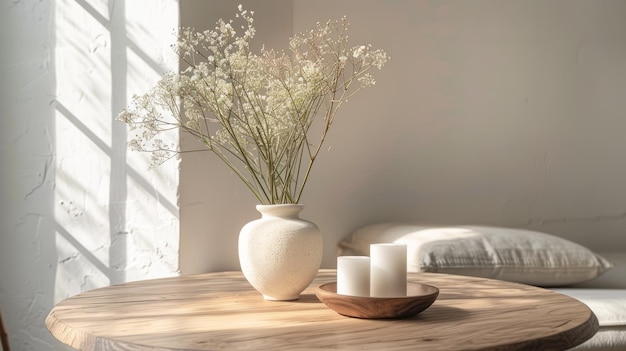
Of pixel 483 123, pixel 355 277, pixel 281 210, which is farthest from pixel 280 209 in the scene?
pixel 483 123

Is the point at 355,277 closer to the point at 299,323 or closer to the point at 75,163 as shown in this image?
the point at 299,323

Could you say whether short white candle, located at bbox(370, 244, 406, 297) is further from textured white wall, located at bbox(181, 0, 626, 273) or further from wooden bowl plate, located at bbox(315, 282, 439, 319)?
textured white wall, located at bbox(181, 0, 626, 273)

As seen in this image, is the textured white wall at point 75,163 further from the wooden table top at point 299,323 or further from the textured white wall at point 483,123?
the textured white wall at point 483,123

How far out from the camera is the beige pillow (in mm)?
2041

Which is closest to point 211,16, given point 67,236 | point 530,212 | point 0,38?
point 0,38

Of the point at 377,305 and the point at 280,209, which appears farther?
the point at 280,209

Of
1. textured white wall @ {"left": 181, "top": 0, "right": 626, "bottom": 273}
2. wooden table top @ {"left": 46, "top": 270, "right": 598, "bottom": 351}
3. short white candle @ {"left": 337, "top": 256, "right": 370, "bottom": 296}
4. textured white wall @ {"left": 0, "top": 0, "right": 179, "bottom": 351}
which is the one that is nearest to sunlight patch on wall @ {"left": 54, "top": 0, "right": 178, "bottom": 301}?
textured white wall @ {"left": 0, "top": 0, "right": 179, "bottom": 351}

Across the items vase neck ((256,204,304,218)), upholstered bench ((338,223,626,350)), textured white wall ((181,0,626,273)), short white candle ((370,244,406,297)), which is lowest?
upholstered bench ((338,223,626,350))

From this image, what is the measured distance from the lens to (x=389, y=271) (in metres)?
1.25

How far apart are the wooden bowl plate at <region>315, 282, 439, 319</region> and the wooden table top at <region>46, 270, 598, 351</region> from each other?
0.01 metres

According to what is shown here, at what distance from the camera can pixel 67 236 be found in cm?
206

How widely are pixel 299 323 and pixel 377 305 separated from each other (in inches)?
5.0

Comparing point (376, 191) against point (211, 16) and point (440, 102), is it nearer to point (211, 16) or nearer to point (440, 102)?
point (440, 102)

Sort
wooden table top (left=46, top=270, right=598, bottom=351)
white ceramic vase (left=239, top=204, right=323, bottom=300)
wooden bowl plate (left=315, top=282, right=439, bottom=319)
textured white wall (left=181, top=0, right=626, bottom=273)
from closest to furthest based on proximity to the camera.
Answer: wooden table top (left=46, top=270, right=598, bottom=351), wooden bowl plate (left=315, top=282, right=439, bottom=319), white ceramic vase (left=239, top=204, right=323, bottom=300), textured white wall (left=181, top=0, right=626, bottom=273)
